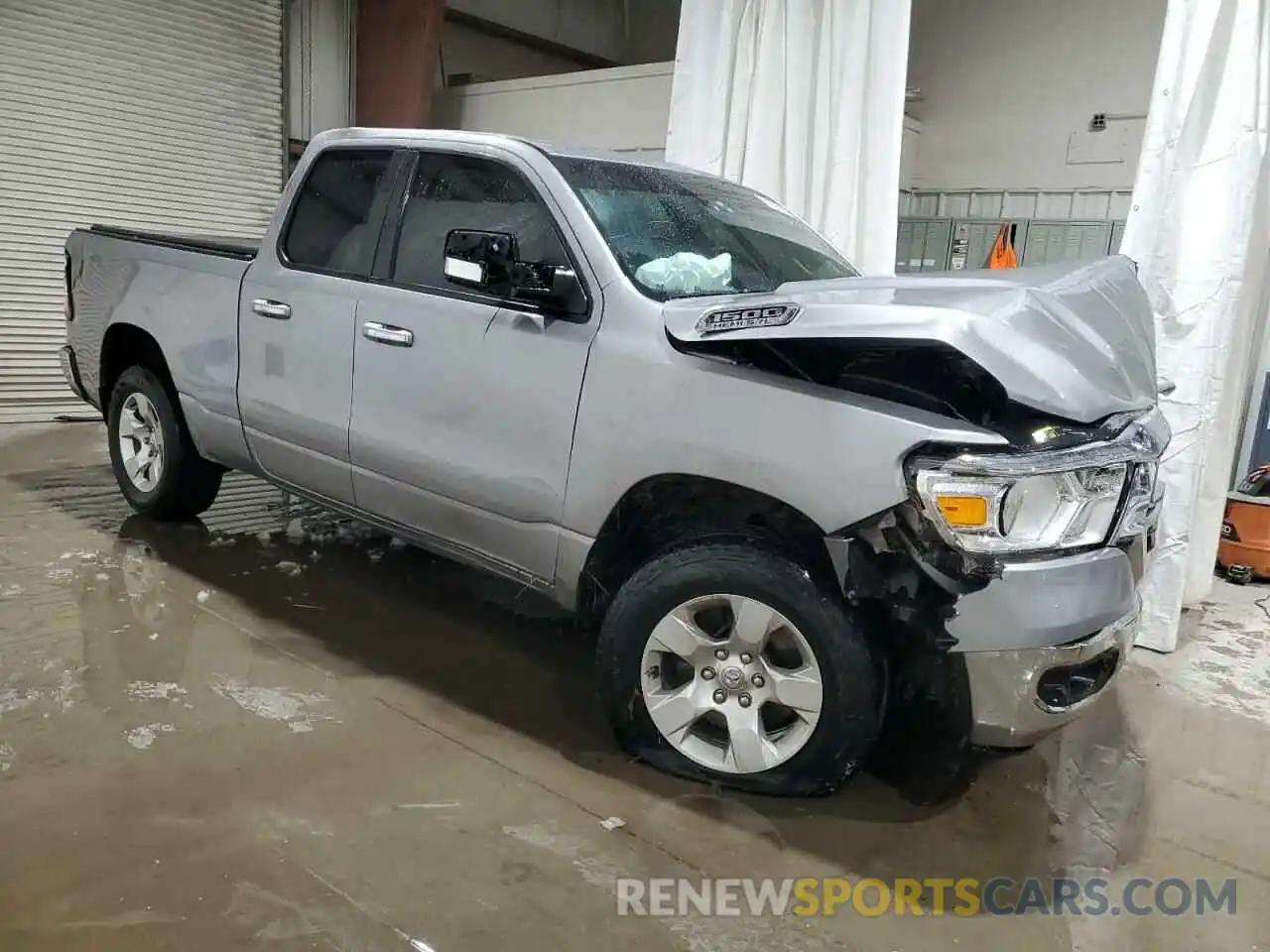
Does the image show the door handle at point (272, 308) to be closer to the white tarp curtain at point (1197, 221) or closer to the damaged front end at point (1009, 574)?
the damaged front end at point (1009, 574)

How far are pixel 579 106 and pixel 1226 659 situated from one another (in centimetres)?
613

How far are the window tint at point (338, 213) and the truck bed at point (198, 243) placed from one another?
33 centimetres

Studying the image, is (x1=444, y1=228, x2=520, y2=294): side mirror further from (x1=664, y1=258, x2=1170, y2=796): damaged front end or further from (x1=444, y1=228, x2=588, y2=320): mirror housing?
(x1=664, y1=258, x2=1170, y2=796): damaged front end

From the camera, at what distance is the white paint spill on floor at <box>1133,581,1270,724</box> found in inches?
138

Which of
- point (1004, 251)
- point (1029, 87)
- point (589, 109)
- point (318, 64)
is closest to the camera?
point (1004, 251)

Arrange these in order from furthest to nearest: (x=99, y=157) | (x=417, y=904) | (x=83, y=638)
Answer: (x=99, y=157) → (x=83, y=638) → (x=417, y=904)

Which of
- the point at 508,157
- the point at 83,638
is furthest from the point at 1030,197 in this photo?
the point at 83,638

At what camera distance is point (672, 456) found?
95.3 inches

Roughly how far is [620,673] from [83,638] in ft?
6.34

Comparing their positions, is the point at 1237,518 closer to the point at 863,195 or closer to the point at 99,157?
the point at 863,195

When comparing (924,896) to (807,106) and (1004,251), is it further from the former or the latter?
(1004,251)

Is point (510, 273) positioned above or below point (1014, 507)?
above

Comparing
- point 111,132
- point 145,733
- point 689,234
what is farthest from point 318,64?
point 145,733

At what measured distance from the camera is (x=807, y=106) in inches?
199
